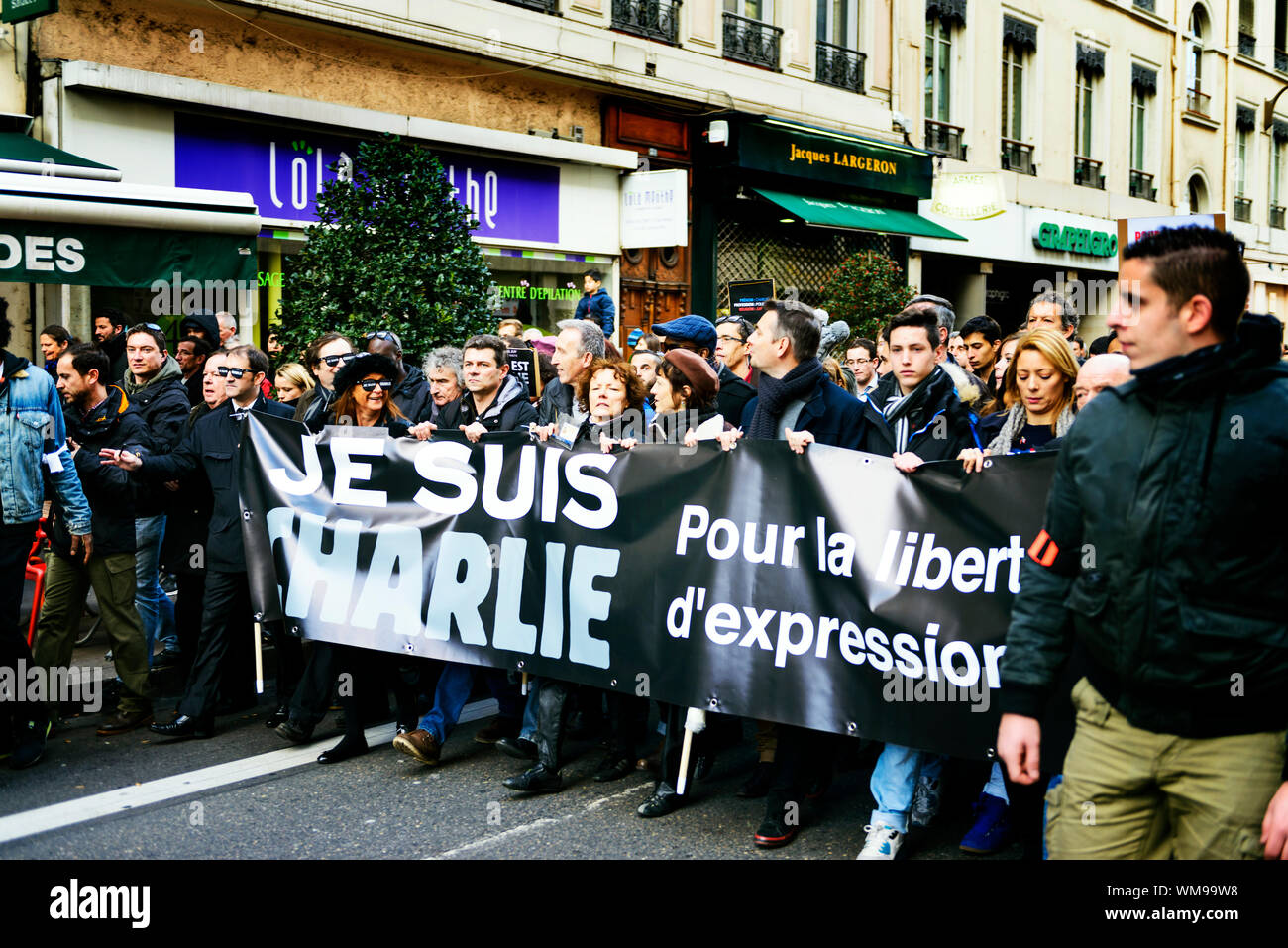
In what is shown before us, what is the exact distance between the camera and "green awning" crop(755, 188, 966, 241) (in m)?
18.8

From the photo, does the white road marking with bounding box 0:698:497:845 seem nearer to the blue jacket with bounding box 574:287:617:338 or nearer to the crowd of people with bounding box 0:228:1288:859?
the crowd of people with bounding box 0:228:1288:859

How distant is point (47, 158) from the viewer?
1047 cm

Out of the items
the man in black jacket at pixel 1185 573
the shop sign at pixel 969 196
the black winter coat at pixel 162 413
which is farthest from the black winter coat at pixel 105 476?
the shop sign at pixel 969 196

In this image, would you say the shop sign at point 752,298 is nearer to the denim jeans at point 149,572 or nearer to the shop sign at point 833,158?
the shop sign at point 833,158

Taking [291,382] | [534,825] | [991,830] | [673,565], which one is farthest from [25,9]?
[991,830]

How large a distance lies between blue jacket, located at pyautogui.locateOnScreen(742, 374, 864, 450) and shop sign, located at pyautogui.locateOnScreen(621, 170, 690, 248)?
11.4 metres

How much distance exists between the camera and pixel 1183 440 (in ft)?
8.68

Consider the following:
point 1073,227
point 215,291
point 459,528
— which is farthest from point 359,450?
point 1073,227

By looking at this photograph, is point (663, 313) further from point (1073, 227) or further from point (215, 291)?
point (1073, 227)

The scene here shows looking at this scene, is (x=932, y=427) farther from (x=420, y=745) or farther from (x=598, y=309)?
(x=598, y=309)

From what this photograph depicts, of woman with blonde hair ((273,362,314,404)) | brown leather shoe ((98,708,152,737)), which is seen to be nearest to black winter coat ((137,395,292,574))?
brown leather shoe ((98,708,152,737))

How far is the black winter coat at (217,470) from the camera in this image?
6352 millimetres

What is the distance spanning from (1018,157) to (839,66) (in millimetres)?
6025

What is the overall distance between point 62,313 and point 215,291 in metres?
1.85
